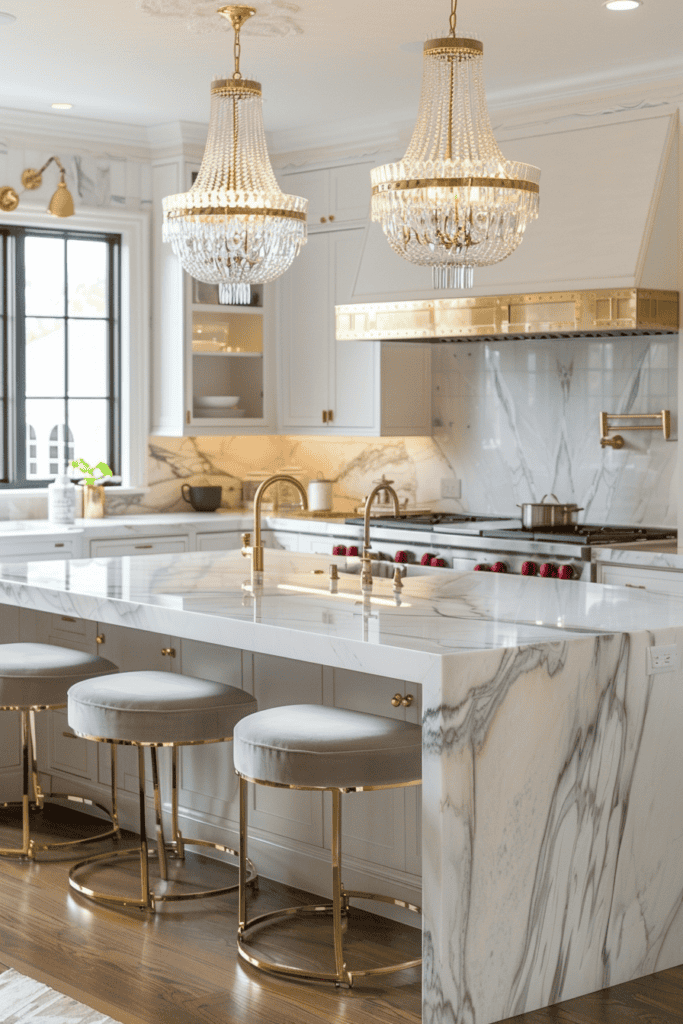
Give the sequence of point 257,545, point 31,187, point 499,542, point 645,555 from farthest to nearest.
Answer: point 31,187 < point 499,542 < point 645,555 < point 257,545

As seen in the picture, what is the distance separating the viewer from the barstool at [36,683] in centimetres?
414

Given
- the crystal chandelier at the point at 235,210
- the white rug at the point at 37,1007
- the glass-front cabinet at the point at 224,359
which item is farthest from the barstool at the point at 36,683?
the glass-front cabinet at the point at 224,359

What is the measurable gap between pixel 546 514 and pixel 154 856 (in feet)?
8.15

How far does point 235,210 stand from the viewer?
395 cm

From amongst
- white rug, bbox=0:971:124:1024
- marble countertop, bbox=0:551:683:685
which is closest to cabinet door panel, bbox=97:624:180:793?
marble countertop, bbox=0:551:683:685

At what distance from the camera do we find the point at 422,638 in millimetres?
3092

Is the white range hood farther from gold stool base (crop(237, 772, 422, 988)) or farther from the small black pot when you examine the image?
gold stool base (crop(237, 772, 422, 988))

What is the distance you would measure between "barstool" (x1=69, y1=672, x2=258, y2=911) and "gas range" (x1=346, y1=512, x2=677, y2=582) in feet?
6.72

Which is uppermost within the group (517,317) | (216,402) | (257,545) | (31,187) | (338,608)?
(31,187)

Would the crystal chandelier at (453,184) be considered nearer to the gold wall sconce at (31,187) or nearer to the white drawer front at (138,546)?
the white drawer front at (138,546)

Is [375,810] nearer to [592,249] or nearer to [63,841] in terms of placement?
[63,841]

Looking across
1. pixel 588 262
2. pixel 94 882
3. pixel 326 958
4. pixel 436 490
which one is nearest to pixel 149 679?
pixel 94 882

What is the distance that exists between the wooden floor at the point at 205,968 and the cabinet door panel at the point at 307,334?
3.44 m

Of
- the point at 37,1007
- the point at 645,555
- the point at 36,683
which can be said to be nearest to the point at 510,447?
the point at 645,555
